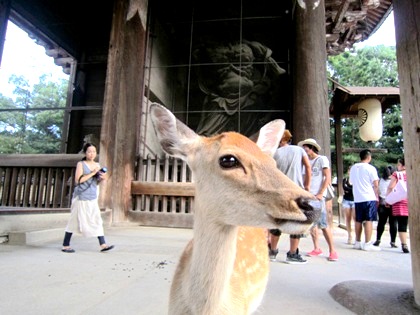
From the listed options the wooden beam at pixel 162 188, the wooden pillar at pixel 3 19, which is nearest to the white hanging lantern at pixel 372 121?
the wooden beam at pixel 162 188

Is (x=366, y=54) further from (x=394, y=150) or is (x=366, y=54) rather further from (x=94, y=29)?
(x=94, y=29)

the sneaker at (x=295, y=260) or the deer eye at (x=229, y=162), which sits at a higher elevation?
the deer eye at (x=229, y=162)

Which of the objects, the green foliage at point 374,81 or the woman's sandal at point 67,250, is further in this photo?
the green foliage at point 374,81

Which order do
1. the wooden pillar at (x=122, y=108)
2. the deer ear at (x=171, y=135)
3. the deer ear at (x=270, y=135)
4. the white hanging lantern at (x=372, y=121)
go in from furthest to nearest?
the white hanging lantern at (x=372, y=121) < the wooden pillar at (x=122, y=108) < the deer ear at (x=270, y=135) < the deer ear at (x=171, y=135)

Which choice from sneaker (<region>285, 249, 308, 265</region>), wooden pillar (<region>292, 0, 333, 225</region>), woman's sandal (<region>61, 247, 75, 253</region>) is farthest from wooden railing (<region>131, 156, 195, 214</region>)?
sneaker (<region>285, 249, 308, 265</region>)

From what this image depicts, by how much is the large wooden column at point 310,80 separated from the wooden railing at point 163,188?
2514 millimetres

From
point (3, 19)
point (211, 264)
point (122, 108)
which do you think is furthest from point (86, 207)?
point (3, 19)

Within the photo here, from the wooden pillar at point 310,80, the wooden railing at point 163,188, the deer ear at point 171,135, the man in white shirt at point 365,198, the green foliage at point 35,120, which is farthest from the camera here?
the green foliage at point 35,120

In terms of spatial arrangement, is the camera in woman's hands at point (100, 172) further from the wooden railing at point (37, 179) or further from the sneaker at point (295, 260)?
the sneaker at point (295, 260)

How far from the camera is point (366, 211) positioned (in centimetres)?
514

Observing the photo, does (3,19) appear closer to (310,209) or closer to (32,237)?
(32,237)

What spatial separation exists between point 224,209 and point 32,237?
396 cm

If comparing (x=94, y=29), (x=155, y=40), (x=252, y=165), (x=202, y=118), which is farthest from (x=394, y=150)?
(x=252, y=165)

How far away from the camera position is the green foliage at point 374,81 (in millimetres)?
17906
